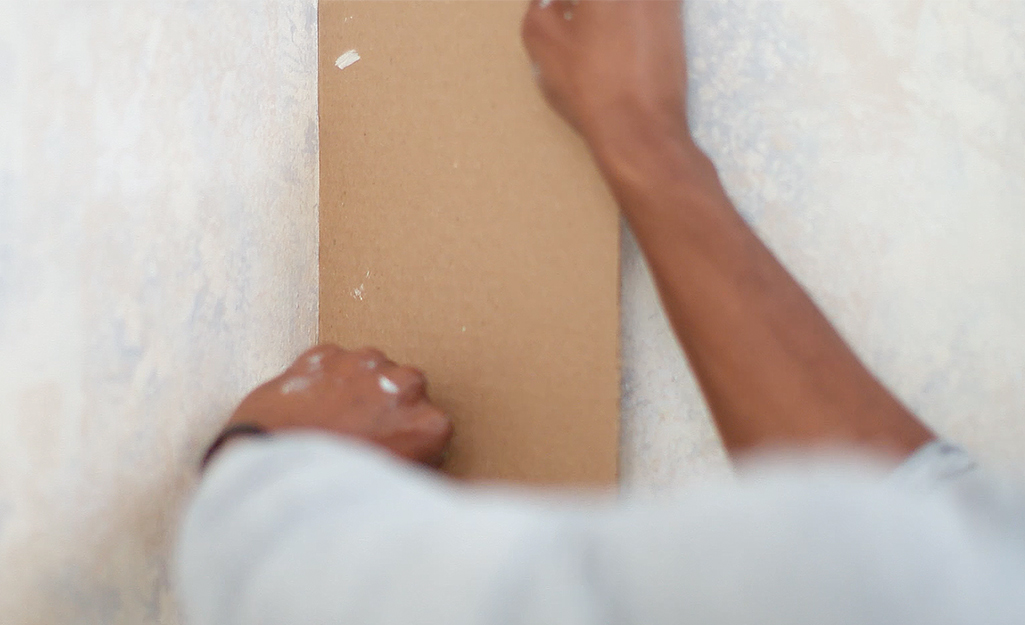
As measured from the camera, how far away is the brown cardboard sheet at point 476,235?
0.70 metres

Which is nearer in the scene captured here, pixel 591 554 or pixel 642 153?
pixel 591 554

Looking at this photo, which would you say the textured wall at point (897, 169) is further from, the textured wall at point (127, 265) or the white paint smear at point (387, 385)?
the textured wall at point (127, 265)

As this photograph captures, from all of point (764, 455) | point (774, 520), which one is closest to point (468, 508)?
point (774, 520)

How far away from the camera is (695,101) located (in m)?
0.71

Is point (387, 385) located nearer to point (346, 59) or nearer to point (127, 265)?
point (127, 265)

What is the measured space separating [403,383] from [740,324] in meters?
0.29

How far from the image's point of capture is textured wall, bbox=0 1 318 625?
1.83 feet

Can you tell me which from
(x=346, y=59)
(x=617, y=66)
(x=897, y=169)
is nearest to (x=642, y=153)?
(x=617, y=66)

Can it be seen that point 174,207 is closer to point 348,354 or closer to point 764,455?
point 348,354

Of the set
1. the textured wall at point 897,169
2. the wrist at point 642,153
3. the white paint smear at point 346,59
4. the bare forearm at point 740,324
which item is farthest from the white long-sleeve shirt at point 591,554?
the white paint smear at point 346,59

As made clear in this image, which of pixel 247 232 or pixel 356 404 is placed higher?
pixel 247 232

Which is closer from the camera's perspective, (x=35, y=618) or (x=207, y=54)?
(x=35, y=618)

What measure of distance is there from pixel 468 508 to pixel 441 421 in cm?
25

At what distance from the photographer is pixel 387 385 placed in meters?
0.69
